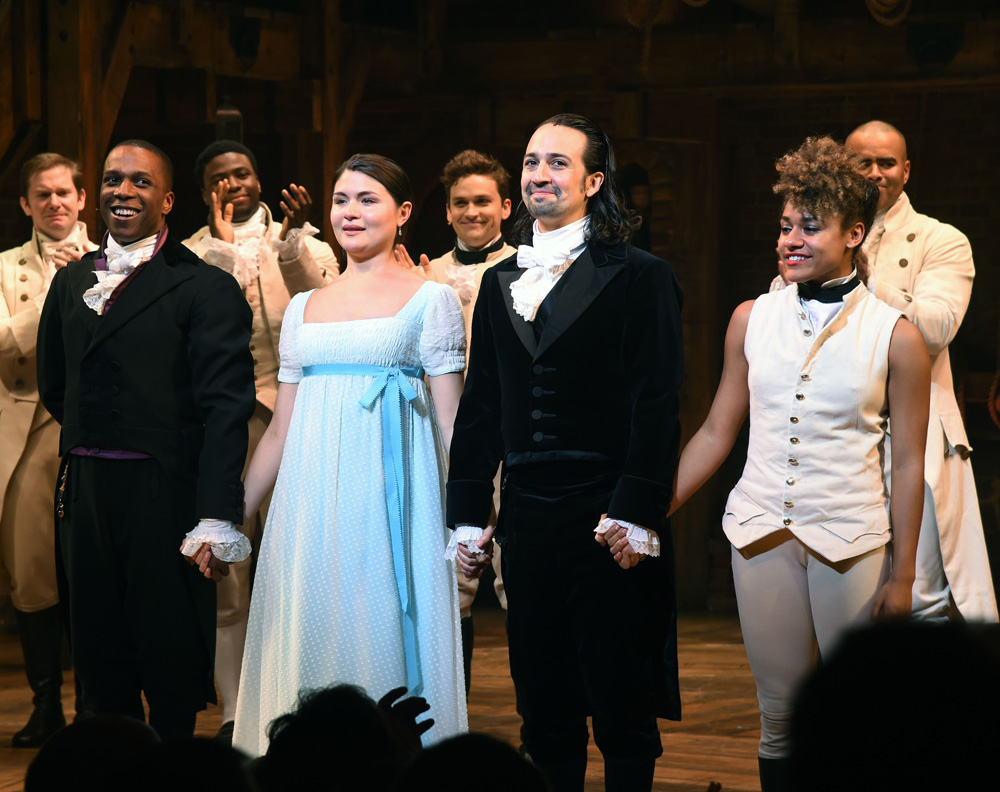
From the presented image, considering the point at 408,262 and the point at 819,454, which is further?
the point at 408,262

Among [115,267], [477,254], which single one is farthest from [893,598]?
[477,254]

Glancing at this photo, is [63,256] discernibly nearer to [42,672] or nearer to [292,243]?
[292,243]

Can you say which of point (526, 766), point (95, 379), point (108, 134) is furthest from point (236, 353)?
point (108, 134)

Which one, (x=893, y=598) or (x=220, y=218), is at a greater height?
(x=220, y=218)

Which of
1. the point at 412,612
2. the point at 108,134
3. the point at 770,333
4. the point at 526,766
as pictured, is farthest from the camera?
the point at 108,134

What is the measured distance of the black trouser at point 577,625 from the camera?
2.75m

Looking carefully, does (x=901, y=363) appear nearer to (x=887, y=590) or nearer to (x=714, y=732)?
(x=887, y=590)

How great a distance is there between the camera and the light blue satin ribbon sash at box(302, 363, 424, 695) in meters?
3.13

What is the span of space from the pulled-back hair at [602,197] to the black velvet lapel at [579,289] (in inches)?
2.2

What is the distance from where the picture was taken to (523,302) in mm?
2846

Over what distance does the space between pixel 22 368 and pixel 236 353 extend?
5.74 feet

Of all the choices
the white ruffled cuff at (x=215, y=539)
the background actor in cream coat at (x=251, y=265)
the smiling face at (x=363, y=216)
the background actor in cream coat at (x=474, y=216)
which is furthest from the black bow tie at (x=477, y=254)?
the white ruffled cuff at (x=215, y=539)

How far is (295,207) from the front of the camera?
4047 millimetres

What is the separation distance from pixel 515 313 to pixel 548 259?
13 centimetres
